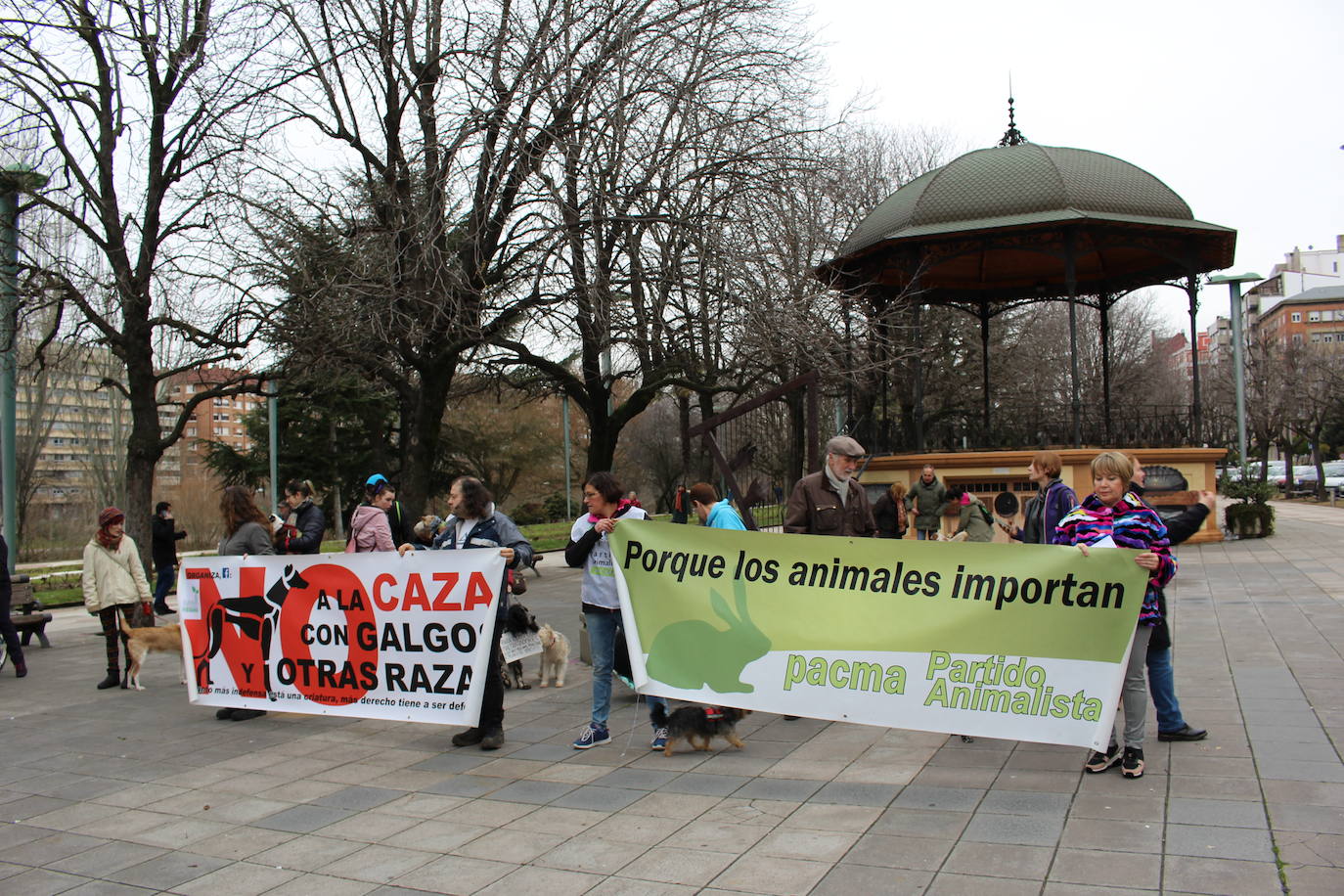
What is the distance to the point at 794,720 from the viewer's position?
24.8 feet

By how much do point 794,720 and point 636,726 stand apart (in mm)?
1138

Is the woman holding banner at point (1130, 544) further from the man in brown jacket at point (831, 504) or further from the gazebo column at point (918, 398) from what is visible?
the gazebo column at point (918, 398)

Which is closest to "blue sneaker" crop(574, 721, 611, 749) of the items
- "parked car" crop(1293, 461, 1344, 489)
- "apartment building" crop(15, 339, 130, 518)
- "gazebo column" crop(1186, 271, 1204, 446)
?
"gazebo column" crop(1186, 271, 1204, 446)

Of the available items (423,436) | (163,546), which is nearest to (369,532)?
(423,436)

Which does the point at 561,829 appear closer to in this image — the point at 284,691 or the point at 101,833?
the point at 101,833

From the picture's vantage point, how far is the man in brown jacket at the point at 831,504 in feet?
24.3

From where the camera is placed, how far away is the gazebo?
2008 cm

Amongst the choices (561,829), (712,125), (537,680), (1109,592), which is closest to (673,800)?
(561,829)

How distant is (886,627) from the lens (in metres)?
6.10

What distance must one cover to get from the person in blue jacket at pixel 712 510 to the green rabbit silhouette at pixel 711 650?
103cm

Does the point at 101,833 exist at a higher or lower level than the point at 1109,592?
lower

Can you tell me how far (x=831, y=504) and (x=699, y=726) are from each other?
1875mm

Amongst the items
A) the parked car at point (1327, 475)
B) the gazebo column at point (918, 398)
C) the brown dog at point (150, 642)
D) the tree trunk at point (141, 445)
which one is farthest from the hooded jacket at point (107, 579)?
the parked car at point (1327, 475)

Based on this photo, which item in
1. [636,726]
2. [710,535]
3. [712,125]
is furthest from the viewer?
[712,125]
